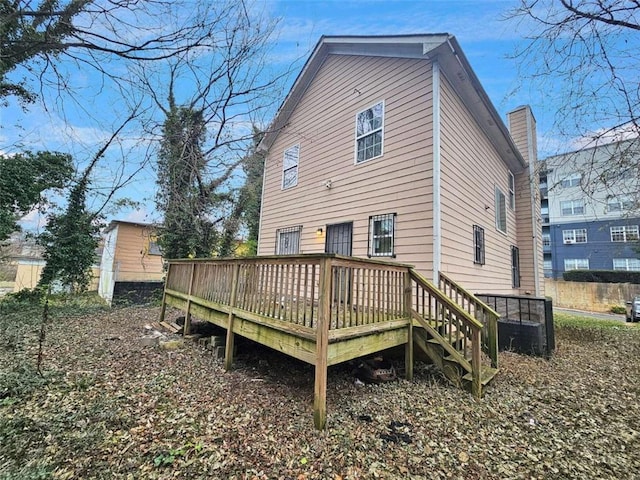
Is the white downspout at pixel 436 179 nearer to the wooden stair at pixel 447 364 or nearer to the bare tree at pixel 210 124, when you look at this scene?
the wooden stair at pixel 447 364

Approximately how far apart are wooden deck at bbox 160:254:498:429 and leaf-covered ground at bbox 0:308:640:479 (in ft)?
1.49

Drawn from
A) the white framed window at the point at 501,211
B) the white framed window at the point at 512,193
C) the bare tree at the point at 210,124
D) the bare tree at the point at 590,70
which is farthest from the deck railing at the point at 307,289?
the white framed window at the point at 512,193

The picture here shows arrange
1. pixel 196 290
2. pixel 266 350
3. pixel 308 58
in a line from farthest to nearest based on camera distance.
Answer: pixel 308 58, pixel 196 290, pixel 266 350

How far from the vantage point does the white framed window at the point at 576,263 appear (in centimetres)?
2556

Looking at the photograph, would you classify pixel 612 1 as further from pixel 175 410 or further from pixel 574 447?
pixel 175 410

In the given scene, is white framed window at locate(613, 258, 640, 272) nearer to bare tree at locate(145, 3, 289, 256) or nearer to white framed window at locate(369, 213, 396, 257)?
white framed window at locate(369, 213, 396, 257)

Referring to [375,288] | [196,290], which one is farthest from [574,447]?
[196,290]

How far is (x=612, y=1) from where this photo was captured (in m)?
3.85

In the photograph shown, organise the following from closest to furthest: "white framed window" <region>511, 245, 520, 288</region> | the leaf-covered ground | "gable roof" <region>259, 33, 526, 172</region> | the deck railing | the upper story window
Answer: the leaf-covered ground → the deck railing → "gable roof" <region>259, 33, 526, 172</region> → the upper story window → "white framed window" <region>511, 245, 520, 288</region>

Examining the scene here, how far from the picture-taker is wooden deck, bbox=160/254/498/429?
126 inches

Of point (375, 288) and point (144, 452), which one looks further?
point (375, 288)

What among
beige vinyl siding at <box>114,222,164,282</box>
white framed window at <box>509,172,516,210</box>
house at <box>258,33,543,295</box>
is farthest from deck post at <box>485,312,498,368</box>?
beige vinyl siding at <box>114,222,164,282</box>

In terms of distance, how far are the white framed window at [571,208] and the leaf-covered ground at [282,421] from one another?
2726cm

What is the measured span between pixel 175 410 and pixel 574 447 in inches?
161
